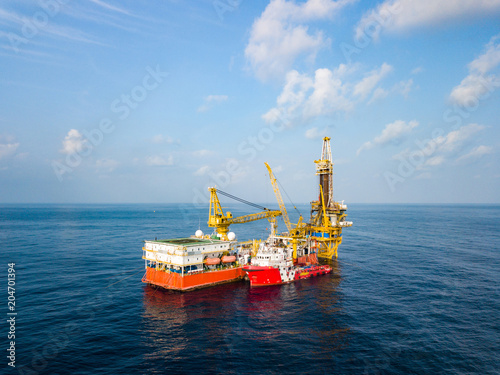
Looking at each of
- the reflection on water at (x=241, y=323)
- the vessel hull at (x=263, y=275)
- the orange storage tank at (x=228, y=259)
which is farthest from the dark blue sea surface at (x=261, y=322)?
the orange storage tank at (x=228, y=259)

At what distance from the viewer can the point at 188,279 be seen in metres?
60.4

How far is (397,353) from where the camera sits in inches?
1427

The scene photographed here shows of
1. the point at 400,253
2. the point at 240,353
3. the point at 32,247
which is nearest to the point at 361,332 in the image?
the point at 240,353

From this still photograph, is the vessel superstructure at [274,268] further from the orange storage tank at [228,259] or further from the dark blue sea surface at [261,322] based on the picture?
the orange storage tank at [228,259]

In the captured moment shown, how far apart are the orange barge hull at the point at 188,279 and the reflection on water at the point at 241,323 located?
1491 millimetres

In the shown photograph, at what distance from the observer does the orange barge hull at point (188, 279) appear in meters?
60.2

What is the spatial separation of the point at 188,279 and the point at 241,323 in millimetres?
18900

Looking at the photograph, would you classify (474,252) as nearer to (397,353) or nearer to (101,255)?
(397,353)

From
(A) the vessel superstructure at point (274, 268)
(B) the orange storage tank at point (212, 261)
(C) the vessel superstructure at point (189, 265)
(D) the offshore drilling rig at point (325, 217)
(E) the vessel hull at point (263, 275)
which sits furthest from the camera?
(D) the offshore drilling rig at point (325, 217)

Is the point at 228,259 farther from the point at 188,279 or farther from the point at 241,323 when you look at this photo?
the point at 241,323

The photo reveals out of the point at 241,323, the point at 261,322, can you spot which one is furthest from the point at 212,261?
the point at 261,322

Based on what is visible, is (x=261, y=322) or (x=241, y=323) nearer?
(x=241, y=323)

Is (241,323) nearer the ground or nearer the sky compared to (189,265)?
nearer the ground

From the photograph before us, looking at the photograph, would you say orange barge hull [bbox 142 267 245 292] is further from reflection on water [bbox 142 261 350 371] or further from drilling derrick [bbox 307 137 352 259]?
drilling derrick [bbox 307 137 352 259]
